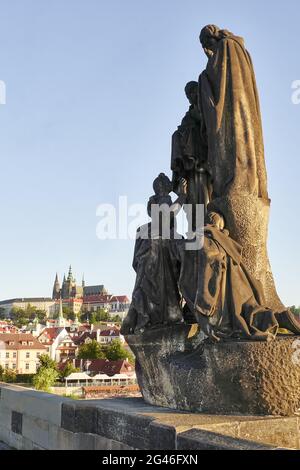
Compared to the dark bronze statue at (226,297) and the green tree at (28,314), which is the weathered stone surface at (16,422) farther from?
the green tree at (28,314)

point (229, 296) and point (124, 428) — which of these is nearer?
point (124, 428)

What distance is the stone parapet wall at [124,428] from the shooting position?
12.5 ft

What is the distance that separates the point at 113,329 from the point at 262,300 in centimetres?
11435

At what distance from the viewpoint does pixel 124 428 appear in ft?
16.0

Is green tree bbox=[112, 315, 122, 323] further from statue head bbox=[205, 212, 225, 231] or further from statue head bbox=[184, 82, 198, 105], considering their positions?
statue head bbox=[205, 212, 225, 231]

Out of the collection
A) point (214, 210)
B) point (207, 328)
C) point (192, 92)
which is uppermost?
point (192, 92)

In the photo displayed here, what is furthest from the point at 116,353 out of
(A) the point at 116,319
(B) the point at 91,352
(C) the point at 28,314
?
(C) the point at 28,314

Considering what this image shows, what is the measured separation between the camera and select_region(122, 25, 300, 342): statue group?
534 centimetres

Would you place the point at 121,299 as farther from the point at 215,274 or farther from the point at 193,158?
the point at 215,274

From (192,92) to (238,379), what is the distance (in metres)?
3.93

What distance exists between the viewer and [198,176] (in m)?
6.94

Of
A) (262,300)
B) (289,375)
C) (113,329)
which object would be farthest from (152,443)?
(113,329)

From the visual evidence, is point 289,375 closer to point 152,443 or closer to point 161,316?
point 152,443

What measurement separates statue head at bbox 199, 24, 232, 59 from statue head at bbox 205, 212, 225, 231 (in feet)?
6.81
